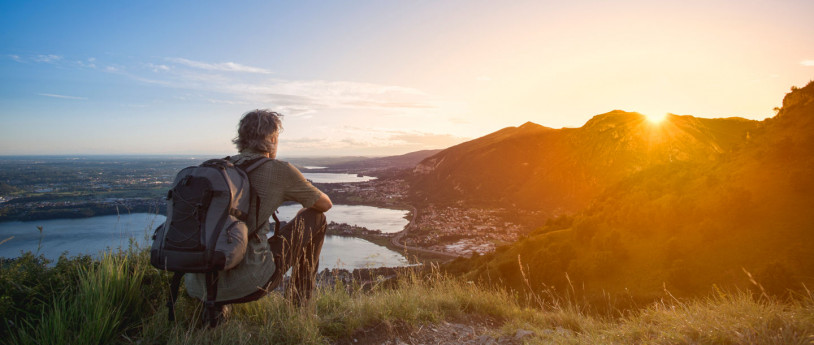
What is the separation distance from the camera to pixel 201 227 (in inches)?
83.9

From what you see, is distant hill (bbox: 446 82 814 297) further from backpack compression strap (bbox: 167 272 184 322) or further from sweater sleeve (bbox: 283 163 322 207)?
backpack compression strap (bbox: 167 272 184 322)

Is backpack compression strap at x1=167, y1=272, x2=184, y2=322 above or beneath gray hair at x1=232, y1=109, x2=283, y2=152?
beneath

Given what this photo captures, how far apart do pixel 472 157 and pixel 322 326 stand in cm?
9466

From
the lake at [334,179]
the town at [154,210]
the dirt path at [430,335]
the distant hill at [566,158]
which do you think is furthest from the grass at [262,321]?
the lake at [334,179]

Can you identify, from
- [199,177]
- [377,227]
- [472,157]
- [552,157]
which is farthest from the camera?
[472,157]

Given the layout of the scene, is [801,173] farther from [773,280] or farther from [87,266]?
[87,266]

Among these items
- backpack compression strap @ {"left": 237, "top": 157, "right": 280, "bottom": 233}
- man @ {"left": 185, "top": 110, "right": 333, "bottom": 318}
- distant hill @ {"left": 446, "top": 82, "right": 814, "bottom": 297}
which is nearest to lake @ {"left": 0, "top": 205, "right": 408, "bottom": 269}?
distant hill @ {"left": 446, "top": 82, "right": 814, "bottom": 297}

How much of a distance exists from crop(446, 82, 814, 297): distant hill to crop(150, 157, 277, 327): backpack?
6176mm

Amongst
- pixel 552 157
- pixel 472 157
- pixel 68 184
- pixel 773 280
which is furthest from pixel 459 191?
pixel 773 280

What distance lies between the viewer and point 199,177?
2178mm

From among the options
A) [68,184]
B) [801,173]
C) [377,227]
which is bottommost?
[377,227]

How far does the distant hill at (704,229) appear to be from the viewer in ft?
26.5

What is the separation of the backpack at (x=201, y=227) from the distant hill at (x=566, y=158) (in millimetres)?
15100

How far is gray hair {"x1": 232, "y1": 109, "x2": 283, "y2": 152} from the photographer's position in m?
2.70
